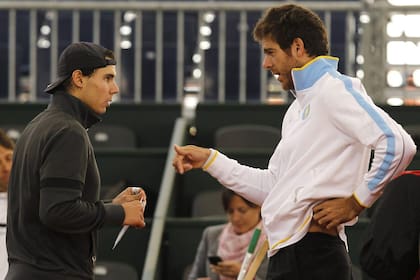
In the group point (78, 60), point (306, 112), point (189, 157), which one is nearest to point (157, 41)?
point (189, 157)

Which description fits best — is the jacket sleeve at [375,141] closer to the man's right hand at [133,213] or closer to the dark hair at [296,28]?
the dark hair at [296,28]

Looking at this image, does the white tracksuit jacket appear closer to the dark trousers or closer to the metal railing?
the dark trousers

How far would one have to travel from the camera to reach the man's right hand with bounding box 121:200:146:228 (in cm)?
404

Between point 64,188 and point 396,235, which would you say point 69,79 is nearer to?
point 64,188

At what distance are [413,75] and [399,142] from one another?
522cm

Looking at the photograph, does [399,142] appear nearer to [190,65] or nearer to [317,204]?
[317,204]

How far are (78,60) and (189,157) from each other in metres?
0.61

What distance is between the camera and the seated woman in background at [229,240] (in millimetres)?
6059

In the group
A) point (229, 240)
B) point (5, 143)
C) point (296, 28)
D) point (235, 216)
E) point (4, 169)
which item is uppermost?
point (296, 28)

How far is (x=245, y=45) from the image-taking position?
9445 mm

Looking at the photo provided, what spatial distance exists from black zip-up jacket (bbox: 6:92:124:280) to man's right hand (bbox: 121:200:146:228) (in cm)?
3

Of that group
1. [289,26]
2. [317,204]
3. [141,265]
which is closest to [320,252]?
[317,204]

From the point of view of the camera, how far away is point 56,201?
382cm

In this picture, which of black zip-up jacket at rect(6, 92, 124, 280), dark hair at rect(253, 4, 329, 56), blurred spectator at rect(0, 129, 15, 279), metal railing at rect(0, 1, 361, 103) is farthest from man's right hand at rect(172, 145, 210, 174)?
metal railing at rect(0, 1, 361, 103)
